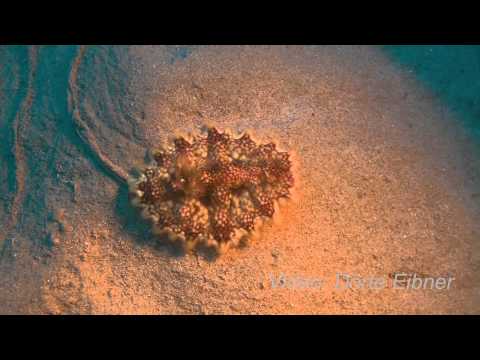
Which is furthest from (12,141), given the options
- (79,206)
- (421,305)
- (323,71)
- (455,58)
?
(455,58)

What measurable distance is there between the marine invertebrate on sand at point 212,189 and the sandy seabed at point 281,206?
0.26 m

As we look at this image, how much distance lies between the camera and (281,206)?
166 inches

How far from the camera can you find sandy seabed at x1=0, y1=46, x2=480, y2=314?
3.90m

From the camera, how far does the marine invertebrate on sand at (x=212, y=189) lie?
3.93m

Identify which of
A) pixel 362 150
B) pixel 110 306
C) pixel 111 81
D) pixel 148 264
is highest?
pixel 111 81

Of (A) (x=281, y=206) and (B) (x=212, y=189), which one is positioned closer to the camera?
(B) (x=212, y=189)

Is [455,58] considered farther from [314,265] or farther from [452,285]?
[314,265]

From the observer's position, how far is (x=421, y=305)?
3865 mm

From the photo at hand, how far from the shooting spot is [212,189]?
13.0 feet

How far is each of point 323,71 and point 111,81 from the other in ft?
10.7

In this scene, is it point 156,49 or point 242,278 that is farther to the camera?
point 156,49

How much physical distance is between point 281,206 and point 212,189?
2.97 feet

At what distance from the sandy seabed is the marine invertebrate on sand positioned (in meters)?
0.26

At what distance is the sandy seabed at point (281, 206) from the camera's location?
3898 millimetres
